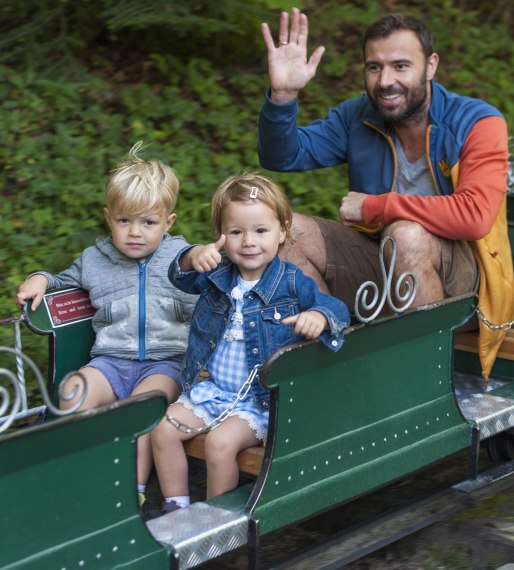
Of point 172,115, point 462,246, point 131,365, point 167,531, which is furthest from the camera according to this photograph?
point 172,115

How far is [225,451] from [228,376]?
30cm

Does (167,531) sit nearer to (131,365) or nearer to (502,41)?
(131,365)

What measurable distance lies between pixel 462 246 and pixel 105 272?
4.87 feet

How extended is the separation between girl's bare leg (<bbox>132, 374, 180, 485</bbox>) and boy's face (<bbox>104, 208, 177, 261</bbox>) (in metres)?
0.47

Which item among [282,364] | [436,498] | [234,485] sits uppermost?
[282,364]

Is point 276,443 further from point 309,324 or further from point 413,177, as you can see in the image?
point 413,177

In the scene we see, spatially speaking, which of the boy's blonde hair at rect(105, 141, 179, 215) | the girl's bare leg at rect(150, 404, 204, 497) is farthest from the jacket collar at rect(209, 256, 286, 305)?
the girl's bare leg at rect(150, 404, 204, 497)

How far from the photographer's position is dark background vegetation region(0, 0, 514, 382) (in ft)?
20.6

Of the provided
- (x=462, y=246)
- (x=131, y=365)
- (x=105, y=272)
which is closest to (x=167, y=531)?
(x=131, y=365)

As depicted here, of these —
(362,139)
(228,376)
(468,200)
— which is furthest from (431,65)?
(228,376)

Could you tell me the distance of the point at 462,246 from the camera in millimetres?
4535

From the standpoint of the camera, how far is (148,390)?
3.90 m

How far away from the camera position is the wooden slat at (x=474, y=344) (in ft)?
15.3

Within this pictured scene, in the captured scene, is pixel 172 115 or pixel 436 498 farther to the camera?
pixel 172 115
